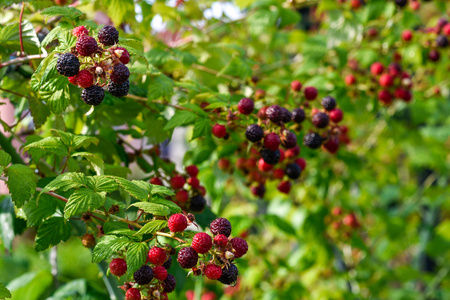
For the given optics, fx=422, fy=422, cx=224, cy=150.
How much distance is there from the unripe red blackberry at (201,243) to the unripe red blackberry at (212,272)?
0.04 meters

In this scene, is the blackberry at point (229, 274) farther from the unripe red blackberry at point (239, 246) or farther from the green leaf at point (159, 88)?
the green leaf at point (159, 88)

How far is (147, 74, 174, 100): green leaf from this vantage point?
62.6 inches

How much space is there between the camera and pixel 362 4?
3051 millimetres

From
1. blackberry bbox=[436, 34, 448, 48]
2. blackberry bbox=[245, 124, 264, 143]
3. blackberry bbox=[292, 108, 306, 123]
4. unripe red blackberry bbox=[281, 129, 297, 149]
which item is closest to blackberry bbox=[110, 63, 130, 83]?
blackberry bbox=[245, 124, 264, 143]

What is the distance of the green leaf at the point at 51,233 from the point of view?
51.6 inches

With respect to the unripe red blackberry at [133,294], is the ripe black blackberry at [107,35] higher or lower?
higher

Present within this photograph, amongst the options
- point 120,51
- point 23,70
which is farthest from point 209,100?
point 23,70

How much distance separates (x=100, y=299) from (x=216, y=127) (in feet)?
3.37

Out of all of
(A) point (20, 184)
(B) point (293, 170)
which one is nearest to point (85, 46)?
(A) point (20, 184)

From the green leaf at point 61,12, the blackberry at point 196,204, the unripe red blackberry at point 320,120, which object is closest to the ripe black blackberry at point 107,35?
the green leaf at point 61,12

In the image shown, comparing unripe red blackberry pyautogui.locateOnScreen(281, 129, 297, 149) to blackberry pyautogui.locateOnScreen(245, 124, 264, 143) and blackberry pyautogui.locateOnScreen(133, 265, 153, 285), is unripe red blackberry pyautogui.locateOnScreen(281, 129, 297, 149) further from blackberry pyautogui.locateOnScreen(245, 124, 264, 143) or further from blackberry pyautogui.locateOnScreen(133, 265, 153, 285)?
blackberry pyautogui.locateOnScreen(133, 265, 153, 285)

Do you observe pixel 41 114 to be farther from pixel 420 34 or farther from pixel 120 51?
pixel 420 34

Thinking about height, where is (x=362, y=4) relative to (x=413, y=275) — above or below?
above

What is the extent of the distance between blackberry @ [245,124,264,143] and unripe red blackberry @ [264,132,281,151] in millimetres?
27
